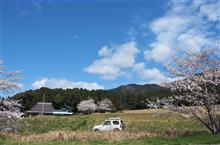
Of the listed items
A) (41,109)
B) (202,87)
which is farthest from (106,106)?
(202,87)

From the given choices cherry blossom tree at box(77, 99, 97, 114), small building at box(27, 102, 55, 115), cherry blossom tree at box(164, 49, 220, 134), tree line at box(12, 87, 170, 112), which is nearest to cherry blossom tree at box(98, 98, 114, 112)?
tree line at box(12, 87, 170, 112)

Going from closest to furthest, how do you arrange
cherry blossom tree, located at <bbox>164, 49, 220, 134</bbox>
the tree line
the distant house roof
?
1. cherry blossom tree, located at <bbox>164, 49, 220, 134</bbox>
2. the distant house roof
3. the tree line

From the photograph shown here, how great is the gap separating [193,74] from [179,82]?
1.25 m

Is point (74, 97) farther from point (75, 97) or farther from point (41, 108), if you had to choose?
point (41, 108)

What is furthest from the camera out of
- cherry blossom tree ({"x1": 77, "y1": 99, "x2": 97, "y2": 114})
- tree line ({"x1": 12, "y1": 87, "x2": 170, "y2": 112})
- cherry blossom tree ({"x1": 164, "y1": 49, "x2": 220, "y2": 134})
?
tree line ({"x1": 12, "y1": 87, "x2": 170, "y2": 112})

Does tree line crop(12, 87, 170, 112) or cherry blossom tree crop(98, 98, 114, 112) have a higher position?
tree line crop(12, 87, 170, 112)

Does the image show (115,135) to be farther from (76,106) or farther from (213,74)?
(76,106)

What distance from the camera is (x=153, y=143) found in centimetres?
2281

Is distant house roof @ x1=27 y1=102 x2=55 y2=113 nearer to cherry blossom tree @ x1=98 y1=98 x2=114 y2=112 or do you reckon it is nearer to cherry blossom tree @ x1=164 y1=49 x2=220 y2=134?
cherry blossom tree @ x1=98 y1=98 x2=114 y2=112

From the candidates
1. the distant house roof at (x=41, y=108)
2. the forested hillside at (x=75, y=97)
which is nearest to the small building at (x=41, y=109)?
the distant house roof at (x=41, y=108)

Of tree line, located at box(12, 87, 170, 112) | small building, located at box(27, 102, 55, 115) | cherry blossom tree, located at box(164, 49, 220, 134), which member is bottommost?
cherry blossom tree, located at box(164, 49, 220, 134)

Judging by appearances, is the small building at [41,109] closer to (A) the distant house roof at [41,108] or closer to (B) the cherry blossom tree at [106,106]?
(A) the distant house roof at [41,108]

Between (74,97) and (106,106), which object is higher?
(74,97)

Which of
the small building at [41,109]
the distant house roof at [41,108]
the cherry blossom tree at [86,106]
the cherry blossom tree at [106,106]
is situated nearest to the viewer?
the cherry blossom tree at [106,106]
